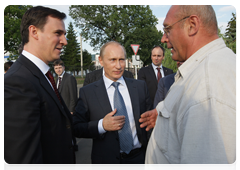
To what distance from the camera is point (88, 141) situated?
5.11m

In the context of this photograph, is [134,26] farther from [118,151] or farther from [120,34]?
[118,151]

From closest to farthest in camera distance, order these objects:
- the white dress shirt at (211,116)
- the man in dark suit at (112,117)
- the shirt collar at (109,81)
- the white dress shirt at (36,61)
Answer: the white dress shirt at (211,116)
the white dress shirt at (36,61)
the man in dark suit at (112,117)
the shirt collar at (109,81)

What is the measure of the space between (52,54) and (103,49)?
1.01 m

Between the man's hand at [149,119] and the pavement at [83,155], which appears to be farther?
the pavement at [83,155]

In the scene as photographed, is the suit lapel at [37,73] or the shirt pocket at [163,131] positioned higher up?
the suit lapel at [37,73]

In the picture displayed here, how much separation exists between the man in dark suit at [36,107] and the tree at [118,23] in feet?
85.2

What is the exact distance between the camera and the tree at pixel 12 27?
19997 millimetres

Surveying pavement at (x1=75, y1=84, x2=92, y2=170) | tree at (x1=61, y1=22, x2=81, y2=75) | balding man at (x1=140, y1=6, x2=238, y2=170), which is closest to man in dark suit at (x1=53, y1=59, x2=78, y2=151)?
pavement at (x1=75, y1=84, x2=92, y2=170)

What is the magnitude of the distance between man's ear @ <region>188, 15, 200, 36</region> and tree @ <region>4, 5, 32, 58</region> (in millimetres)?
22976

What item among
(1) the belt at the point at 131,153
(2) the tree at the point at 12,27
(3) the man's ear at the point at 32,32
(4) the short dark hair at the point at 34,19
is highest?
(2) the tree at the point at 12,27

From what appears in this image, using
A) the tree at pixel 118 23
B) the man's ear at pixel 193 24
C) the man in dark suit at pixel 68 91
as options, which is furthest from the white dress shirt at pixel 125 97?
the tree at pixel 118 23

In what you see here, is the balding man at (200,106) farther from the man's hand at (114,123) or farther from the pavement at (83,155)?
the pavement at (83,155)

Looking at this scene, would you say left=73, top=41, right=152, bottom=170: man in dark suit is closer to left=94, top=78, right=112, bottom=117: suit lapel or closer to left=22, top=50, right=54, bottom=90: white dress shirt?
left=94, top=78, right=112, bottom=117: suit lapel

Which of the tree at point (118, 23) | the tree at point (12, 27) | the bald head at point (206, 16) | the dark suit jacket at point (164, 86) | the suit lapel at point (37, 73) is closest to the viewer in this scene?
the bald head at point (206, 16)
